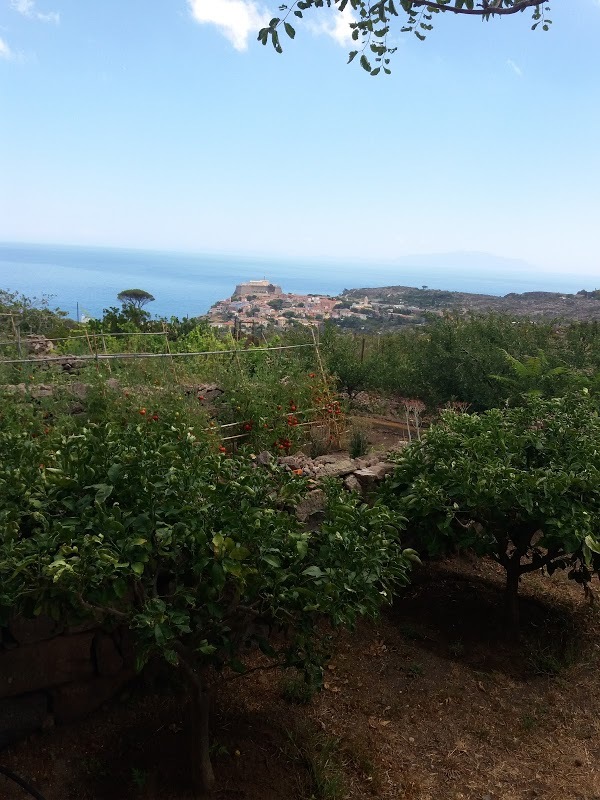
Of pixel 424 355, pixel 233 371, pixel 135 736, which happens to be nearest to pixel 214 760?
pixel 135 736

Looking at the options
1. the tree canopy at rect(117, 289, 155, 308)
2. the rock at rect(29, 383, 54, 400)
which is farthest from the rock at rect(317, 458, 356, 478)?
the tree canopy at rect(117, 289, 155, 308)

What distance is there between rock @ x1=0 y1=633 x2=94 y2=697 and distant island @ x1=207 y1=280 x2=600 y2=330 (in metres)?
8.22

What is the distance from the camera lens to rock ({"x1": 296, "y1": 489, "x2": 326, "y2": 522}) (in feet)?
11.8

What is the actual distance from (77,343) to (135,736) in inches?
295

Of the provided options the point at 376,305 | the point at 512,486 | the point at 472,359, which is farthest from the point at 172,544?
the point at 376,305

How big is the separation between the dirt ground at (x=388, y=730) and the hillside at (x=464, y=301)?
10692 mm

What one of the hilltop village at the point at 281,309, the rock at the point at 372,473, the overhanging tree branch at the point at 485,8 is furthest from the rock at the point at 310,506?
the hilltop village at the point at 281,309

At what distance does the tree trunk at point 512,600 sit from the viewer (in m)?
3.94

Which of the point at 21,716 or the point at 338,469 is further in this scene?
the point at 338,469

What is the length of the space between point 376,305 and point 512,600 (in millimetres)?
14997

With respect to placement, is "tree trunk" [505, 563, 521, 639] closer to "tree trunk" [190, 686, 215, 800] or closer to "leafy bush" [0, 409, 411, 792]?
"leafy bush" [0, 409, 411, 792]

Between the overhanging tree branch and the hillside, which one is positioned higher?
the overhanging tree branch

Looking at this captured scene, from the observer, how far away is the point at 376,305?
18.4 meters

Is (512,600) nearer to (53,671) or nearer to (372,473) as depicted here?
(372,473)
